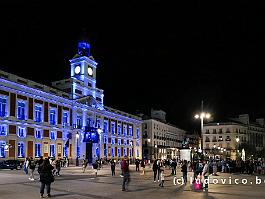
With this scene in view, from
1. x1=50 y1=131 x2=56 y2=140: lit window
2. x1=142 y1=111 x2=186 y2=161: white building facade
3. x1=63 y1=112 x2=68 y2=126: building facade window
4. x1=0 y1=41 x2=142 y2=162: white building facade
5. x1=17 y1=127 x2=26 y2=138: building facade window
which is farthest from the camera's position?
x1=142 y1=111 x2=186 y2=161: white building facade

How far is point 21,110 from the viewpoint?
57.0m

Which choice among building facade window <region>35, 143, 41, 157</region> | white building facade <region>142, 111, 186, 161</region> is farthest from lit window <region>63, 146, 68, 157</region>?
white building facade <region>142, 111, 186, 161</region>

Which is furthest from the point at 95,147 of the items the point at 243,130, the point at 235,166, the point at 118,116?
the point at 243,130

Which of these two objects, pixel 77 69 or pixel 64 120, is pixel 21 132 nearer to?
pixel 64 120

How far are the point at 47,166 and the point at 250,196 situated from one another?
9.90 meters

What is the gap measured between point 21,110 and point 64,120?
481 inches

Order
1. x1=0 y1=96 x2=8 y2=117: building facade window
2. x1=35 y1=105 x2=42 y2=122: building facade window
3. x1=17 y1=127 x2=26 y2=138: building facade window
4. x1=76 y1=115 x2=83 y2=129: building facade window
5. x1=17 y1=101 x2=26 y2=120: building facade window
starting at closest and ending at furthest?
x1=0 y1=96 x2=8 y2=117: building facade window < x1=17 y1=127 x2=26 y2=138: building facade window < x1=17 y1=101 x2=26 y2=120: building facade window < x1=35 y1=105 x2=42 y2=122: building facade window < x1=76 y1=115 x2=83 y2=129: building facade window

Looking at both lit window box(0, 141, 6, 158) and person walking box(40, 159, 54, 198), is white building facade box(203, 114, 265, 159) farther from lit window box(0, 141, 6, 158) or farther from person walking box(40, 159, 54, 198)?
person walking box(40, 159, 54, 198)

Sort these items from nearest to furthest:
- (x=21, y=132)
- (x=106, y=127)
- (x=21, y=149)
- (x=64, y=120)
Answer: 1. (x=21, y=149)
2. (x=21, y=132)
3. (x=64, y=120)
4. (x=106, y=127)

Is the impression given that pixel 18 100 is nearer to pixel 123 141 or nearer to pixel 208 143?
pixel 123 141

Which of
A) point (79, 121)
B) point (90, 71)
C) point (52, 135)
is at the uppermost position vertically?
point (90, 71)

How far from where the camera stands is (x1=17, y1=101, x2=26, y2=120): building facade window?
185 ft

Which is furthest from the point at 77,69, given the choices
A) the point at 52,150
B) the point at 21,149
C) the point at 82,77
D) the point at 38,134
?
the point at 21,149

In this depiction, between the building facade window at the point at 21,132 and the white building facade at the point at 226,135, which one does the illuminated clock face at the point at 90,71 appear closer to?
the building facade window at the point at 21,132
